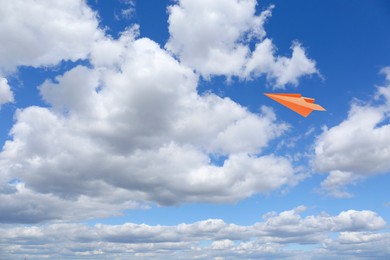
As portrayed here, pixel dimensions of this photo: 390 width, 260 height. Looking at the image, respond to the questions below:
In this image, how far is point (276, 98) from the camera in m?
42.2

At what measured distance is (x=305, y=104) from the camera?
1704 inches

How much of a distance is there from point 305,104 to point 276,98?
3.87m
